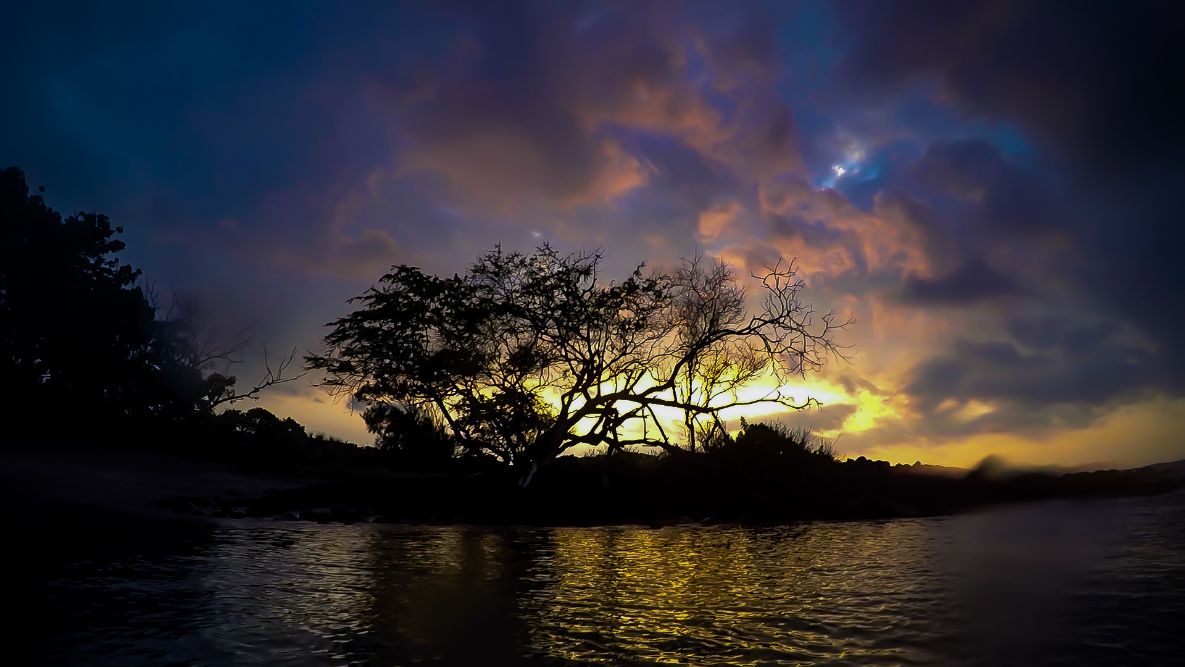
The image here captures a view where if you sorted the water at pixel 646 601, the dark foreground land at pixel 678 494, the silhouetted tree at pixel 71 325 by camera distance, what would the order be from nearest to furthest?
the water at pixel 646 601 → the dark foreground land at pixel 678 494 → the silhouetted tree at pixel 71 325

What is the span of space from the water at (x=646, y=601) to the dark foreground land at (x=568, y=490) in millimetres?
2481

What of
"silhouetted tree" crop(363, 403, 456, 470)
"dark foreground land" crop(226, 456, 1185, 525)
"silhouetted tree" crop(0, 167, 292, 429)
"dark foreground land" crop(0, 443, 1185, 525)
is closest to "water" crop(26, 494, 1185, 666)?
"dark foreground land" crop(0, 443, 1185, 525)

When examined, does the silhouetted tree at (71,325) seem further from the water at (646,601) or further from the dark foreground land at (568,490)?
the water at (646,601)

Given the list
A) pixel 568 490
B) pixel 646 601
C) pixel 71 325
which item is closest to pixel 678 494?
pixel 568 490

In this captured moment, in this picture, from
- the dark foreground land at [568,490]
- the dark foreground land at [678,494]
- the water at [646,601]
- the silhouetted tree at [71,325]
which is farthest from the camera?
the silhouetted tree at [71,325]

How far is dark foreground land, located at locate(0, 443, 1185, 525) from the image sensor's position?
47.8 feet

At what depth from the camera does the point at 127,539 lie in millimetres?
9766

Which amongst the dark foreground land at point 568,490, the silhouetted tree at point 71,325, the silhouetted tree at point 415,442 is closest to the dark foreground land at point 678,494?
the dark foreground land at point 568,490

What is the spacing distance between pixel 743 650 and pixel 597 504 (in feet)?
54.2

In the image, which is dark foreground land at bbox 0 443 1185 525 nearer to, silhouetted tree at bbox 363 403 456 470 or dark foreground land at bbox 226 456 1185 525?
dark foreground land at bbox 226 456 1185 525

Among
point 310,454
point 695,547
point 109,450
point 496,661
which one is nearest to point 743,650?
point 496,661

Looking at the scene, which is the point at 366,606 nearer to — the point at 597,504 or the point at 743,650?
the point at 743,650

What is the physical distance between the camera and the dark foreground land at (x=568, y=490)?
1457 cm

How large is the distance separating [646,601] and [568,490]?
17.6 meters
